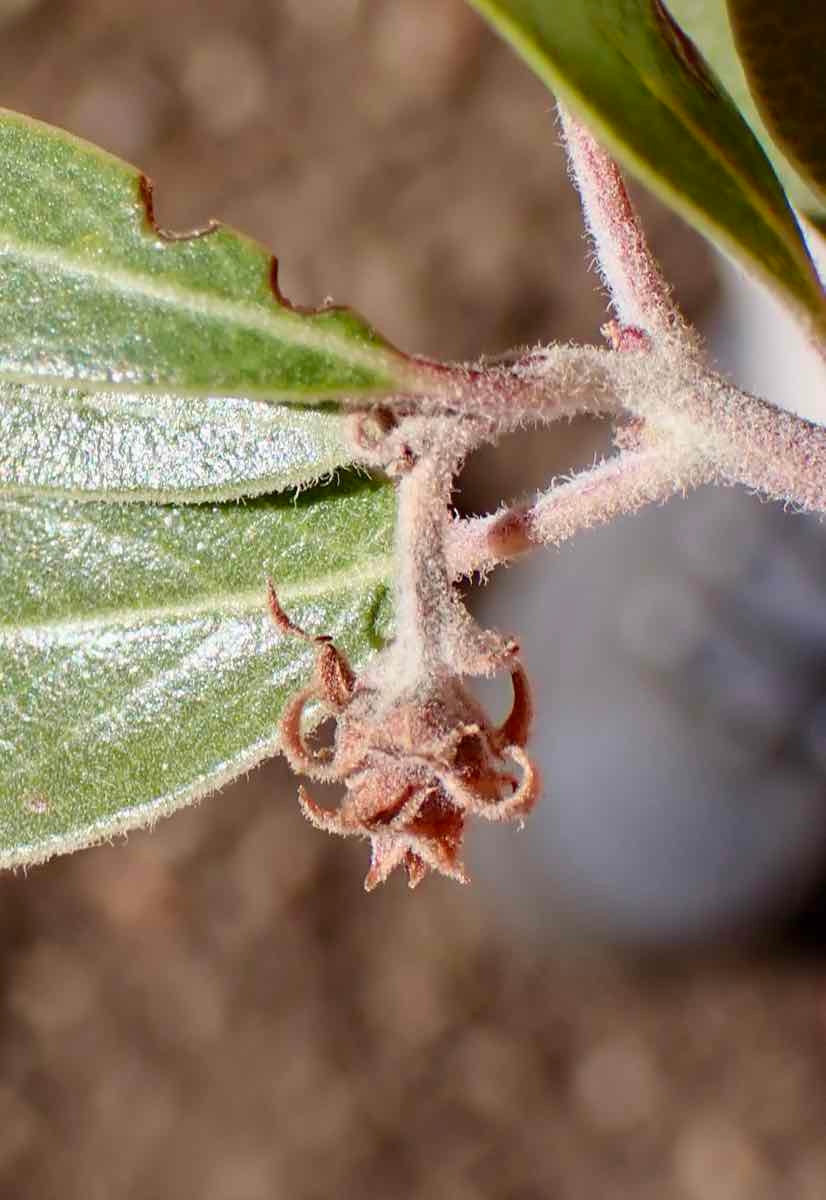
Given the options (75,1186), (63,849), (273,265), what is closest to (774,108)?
(273,265)

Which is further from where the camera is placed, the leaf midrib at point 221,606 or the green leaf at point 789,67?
the leaf midrib at point 221,606

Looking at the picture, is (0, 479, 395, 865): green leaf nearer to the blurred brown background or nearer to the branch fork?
the branch fork

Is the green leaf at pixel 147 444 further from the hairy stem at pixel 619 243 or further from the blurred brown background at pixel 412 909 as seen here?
the blurred brown background at pixel 412 909

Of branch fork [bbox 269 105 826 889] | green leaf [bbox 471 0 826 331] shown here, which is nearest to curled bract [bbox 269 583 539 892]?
branch fork [bbox 269 105 826 889]

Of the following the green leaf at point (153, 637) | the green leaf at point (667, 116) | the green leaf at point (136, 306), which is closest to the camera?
the green leaf at point (667, 116)

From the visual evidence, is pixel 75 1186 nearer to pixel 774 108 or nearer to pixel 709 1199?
pixel 709 1199

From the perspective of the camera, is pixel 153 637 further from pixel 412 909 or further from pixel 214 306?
pixel 412 909

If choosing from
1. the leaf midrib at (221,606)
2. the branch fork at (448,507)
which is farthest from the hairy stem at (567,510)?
the leaf midrib at (221,606)
